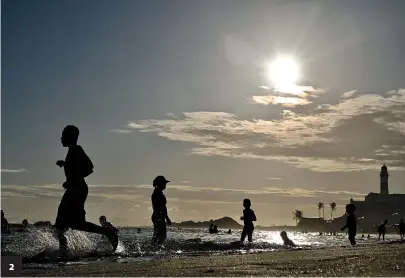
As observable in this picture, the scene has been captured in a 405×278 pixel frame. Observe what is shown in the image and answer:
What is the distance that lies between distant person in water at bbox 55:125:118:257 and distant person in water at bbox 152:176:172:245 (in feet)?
14.0

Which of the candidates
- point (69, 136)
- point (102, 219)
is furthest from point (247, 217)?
point (69, 136)

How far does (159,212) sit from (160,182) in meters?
0.78

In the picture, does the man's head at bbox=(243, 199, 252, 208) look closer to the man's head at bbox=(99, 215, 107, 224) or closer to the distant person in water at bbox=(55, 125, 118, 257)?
the man's head at bbox=(99, 215, 107, 224)

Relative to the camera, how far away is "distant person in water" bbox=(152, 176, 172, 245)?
45.0ft

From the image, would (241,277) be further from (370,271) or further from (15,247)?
(15,247)

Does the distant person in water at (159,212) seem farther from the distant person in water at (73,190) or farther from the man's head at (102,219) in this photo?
the distant person in water at (73,190)

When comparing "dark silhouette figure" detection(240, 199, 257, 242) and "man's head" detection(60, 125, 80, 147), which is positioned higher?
"man's head" detection(60, 125, 80, 147)

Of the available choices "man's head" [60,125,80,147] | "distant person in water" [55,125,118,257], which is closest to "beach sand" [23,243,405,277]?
"distant person in water" [55,125,118,257]

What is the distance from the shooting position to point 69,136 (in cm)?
938

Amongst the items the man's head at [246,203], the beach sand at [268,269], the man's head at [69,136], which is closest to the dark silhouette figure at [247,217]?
the man's head at [246,203]

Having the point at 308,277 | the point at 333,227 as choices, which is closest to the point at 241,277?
the point at 308,277

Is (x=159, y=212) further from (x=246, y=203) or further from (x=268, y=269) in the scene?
(x=268, y=269)

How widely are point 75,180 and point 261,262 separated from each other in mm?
3886

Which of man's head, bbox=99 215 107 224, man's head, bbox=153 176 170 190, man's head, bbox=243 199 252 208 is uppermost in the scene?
man's head, bbox=153 176 170 190
